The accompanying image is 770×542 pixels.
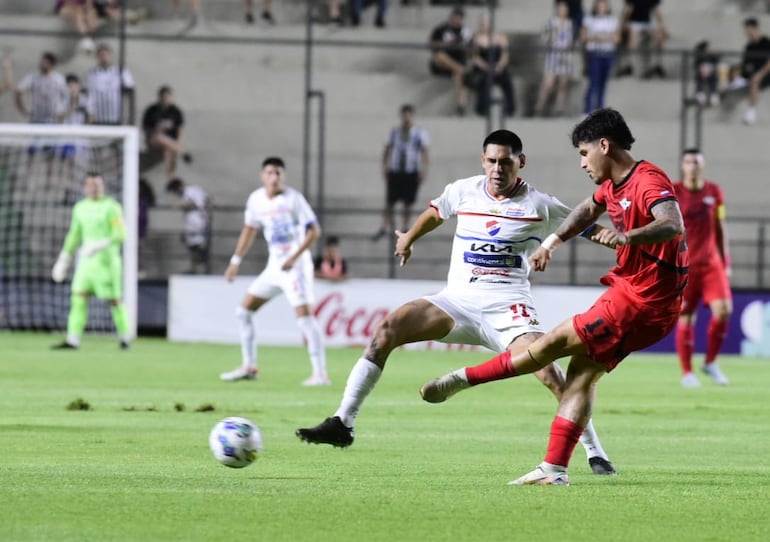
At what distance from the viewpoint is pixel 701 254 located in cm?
1681

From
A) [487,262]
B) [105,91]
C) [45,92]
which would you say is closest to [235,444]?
[487,262]

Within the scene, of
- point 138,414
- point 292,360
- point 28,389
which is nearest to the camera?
point 138,414

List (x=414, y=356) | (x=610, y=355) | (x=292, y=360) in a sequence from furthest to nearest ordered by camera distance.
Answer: (x=414, y=356)
(x=292, y=360)
(x=610, y=355)

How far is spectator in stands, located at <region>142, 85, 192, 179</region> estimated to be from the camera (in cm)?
2620

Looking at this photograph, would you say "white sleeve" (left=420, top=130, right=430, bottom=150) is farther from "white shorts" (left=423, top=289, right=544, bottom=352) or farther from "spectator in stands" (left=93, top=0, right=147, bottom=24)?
"white shorts" (left=423, top=289, right=544, bottom=352)

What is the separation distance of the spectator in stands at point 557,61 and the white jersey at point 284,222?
1128 cm

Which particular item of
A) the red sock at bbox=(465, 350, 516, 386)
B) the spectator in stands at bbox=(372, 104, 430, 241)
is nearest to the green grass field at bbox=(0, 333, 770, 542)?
the red sock at bbox=(465, 350, 516, 386)

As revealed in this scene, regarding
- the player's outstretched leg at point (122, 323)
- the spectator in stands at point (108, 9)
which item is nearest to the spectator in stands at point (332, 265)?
the player's outstretched leg at point (122, 323)

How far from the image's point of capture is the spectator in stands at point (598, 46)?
27047mm

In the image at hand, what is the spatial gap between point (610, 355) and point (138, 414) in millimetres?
5243

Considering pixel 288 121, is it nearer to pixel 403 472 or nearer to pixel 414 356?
pixel 414 356

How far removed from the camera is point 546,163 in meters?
27.6

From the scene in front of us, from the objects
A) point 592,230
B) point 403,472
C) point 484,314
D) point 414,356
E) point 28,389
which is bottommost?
point 414,356

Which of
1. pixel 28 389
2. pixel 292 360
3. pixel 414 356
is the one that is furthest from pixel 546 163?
pixel 28 389
